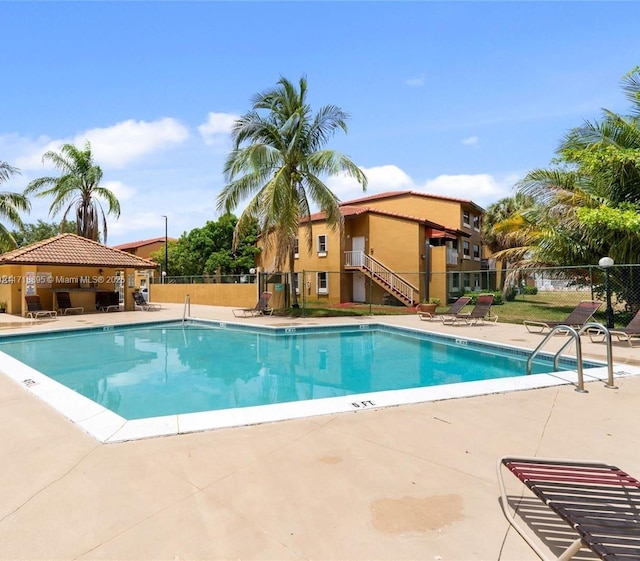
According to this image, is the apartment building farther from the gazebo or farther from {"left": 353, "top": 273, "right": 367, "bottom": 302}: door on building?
the gazebo

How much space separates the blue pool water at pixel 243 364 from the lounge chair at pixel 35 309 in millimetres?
5362

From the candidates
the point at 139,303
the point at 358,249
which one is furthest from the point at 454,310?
the point at 139,303

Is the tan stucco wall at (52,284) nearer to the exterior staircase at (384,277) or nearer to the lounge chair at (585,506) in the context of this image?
the exterior staircase at (384,277)

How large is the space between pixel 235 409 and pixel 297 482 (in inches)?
85.0

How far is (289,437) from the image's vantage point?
427 cm

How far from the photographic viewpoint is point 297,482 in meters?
3.29

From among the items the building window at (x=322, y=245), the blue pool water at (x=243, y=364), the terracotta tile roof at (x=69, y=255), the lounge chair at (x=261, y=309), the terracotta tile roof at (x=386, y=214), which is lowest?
the blue pool water at (x=243, y=364)

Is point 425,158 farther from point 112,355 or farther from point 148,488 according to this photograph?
point 148,488

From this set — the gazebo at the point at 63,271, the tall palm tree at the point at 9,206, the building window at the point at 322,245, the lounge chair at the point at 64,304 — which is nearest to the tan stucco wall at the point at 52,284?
the gazebo at the point at 63,271

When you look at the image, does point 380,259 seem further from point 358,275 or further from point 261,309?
point 261,309

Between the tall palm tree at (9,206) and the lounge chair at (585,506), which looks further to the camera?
the tall palm tree at (9,206)

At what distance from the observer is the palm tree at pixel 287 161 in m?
17.7

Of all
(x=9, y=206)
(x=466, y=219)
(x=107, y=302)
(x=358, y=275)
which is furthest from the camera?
(x=466, y=219)

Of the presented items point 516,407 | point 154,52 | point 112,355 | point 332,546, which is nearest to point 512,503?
point 332,546
